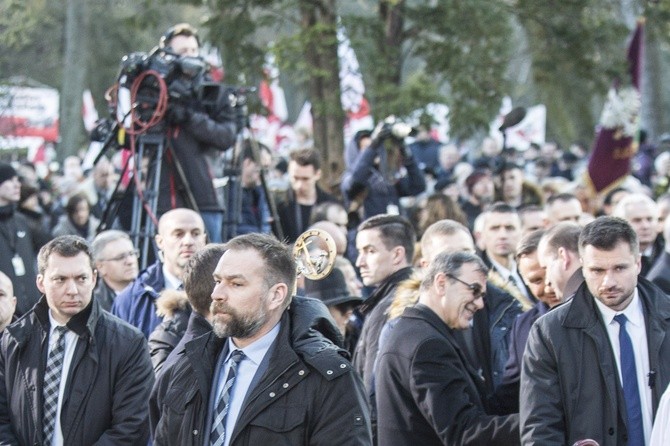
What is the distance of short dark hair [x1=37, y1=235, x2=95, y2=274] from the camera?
6.86m

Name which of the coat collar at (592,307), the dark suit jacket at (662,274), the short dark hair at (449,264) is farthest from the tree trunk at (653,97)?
the coat collar at (592,307)

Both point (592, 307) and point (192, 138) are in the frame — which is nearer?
point (592, 307)

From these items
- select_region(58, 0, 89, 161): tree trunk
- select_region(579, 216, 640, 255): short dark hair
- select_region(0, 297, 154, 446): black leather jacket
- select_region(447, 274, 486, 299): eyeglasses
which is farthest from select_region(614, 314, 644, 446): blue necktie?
select_region(58, 0, 89, 161): tree trunk

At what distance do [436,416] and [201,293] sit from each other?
1292 mm

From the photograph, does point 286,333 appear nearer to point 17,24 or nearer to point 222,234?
point 222,234

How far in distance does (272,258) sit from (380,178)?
277 inches

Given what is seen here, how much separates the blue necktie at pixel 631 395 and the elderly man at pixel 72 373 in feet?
7.80

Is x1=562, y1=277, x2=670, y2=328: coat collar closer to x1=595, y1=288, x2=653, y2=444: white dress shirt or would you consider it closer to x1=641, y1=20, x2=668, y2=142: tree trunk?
x1=595, y1=288, x2=653, y2=444: white dress shirt

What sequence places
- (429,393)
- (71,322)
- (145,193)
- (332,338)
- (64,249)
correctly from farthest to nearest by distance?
(145,193)
(64,249)
(71,322)
(429,393)
(332,338)

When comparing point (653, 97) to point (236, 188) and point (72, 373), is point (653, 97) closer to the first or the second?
point (236, 188)

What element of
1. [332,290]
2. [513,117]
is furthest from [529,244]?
[513,117]

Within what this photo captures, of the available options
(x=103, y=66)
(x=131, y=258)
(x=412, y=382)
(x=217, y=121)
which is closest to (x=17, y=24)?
(x=217, y=121)

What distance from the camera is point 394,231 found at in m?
8.33

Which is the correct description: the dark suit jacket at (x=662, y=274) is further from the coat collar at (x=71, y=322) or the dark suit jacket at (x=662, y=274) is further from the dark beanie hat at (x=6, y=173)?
the dark beanie hat at (x=6, y=173)
